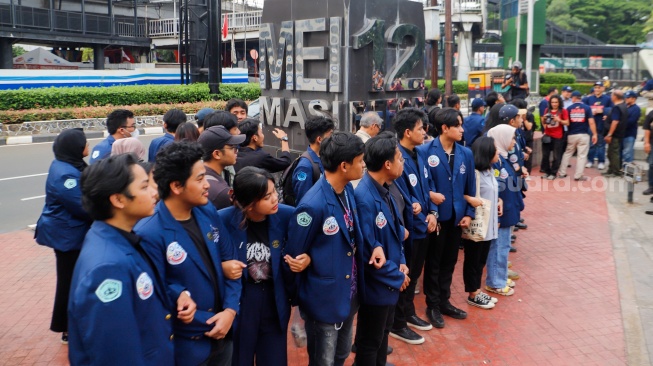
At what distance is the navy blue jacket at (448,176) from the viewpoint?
5168 mm

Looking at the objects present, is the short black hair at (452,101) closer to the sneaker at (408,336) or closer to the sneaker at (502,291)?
the sneaker at (502,291)

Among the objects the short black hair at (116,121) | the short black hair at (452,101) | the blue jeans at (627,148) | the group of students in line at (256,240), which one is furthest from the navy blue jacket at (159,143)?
the blue jeans at (627,148)

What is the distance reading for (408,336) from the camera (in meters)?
4.91

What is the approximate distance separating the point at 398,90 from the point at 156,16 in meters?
33.0

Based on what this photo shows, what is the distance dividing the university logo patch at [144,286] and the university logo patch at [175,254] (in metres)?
0.26

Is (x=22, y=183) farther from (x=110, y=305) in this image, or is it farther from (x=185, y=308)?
(x=110, y=305)

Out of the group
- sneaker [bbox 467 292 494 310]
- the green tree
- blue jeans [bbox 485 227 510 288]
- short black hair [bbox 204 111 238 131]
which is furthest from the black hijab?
the green tree

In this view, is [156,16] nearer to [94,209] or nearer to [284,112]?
[284,112]

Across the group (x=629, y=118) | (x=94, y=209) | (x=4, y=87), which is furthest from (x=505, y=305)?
(x=4, y=87)

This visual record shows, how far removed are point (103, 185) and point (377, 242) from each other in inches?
74.2

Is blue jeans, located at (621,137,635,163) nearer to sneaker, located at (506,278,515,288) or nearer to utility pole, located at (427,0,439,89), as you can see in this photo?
utility pole, located at (427,0,439,89)

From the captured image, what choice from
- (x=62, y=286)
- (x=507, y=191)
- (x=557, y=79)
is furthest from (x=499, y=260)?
(x=557, y=79)

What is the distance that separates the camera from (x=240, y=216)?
3.26 meters

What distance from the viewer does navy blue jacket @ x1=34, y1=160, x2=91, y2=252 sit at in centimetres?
427
